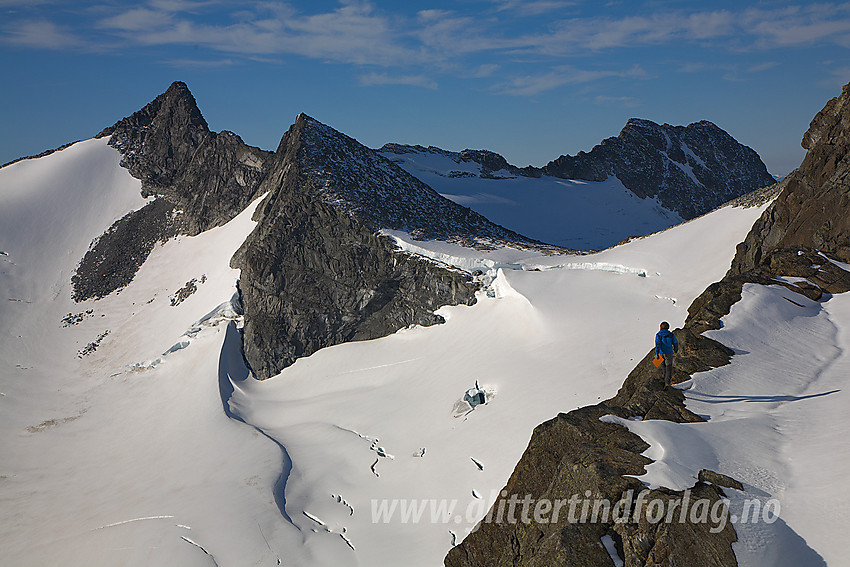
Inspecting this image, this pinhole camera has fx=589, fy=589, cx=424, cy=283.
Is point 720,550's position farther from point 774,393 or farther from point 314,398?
point 314,398

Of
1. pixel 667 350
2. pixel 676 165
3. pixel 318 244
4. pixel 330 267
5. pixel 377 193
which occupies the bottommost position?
pixel 330 267

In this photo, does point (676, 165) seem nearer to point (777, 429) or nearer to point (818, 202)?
point (818, 202)

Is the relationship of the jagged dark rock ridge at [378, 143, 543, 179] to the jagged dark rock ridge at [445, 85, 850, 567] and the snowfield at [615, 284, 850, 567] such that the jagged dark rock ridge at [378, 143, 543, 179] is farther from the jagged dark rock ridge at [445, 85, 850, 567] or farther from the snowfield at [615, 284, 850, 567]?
the snowfield at [615, 284, 850, 567]

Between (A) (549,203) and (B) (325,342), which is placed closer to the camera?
(B) (325,342)

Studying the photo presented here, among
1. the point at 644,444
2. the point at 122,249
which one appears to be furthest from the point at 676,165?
the point at 644,444

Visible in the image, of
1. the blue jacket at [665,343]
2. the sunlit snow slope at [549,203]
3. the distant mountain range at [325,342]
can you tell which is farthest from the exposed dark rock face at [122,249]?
the blue jacket at [665,343]

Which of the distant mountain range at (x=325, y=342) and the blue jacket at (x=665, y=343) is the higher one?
the blue jacket at (x=665, y=343)

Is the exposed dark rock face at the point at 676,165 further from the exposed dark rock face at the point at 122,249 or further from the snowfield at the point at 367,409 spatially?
the snowfield at the point at 367,409
